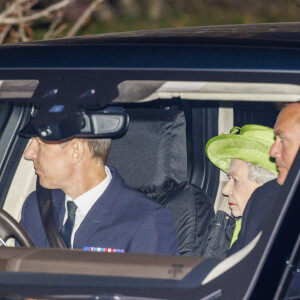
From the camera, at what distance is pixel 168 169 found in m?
3.68

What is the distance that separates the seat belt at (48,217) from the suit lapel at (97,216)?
9 cm

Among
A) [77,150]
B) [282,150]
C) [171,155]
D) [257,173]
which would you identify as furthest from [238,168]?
[282,150]

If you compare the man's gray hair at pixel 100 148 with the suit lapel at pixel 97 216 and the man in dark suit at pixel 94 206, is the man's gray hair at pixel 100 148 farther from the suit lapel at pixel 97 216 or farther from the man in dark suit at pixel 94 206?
the suit lapel at pixel 97 216

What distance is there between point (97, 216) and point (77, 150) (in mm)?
269

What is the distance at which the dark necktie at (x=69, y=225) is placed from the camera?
3262 millimetres

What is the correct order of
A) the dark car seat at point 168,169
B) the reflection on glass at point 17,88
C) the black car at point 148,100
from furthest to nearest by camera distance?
the dark car seat at point 168,169
the reflection on glass at point 17,88
the black car at point 148,100

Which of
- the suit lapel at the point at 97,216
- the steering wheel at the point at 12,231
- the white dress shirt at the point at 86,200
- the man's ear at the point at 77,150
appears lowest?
the steering wheel at the point at 12,231

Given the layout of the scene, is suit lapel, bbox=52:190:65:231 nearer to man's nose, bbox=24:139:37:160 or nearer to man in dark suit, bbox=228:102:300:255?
man's nose, bbox=24:139:37:160

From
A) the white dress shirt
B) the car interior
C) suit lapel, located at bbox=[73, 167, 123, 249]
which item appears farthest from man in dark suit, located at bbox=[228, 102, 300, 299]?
the white dress shirt

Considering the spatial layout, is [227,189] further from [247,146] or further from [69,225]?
[69,225]

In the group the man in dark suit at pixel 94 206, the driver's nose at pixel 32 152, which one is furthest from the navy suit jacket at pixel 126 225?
the driver's nose at pixel 32 152

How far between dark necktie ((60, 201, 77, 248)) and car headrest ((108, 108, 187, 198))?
0.44 meters

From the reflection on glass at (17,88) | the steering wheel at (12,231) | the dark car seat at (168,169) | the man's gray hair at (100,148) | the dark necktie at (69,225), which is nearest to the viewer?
the reflection on glass at (17,88)

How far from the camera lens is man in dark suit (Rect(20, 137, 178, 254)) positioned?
3127mm
